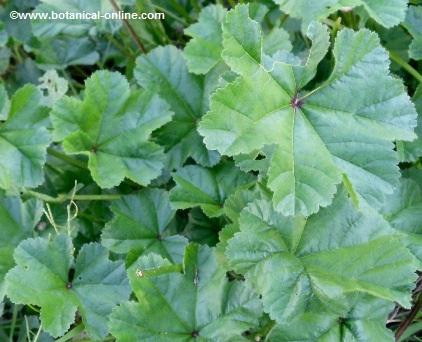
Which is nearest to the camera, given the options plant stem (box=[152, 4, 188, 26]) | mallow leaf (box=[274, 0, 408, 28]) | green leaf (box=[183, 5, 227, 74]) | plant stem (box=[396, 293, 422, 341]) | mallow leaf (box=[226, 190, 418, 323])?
mallow leaf (box=[226, 190, 418, 323])

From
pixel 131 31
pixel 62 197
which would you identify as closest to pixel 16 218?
pixel 62 197

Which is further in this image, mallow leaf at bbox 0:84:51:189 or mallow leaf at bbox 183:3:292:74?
mallow leaf at bbox 183:3:292:74

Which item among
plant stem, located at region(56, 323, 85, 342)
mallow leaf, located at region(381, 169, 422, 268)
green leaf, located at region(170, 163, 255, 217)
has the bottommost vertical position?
plant stem, located at region(56, 323, 85, 342)

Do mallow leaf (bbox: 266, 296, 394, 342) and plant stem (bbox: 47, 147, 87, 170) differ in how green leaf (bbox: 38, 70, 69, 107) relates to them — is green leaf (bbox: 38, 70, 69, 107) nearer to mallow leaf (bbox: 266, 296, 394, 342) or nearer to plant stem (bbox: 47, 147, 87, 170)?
plant stem (bbox: 47, 147, 87, 170)

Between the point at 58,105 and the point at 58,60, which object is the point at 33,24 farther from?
the point at 58,105

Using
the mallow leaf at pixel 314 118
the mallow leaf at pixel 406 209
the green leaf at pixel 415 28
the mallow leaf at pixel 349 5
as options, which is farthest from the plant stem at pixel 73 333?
the green leaf at pixel 415 28

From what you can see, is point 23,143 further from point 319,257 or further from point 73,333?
point 319,257

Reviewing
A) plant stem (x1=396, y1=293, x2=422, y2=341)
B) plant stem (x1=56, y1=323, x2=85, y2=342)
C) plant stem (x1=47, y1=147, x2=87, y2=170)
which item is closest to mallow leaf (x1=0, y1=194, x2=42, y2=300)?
plant stem (x1=47, y1=147, x2=87, y2=170)
